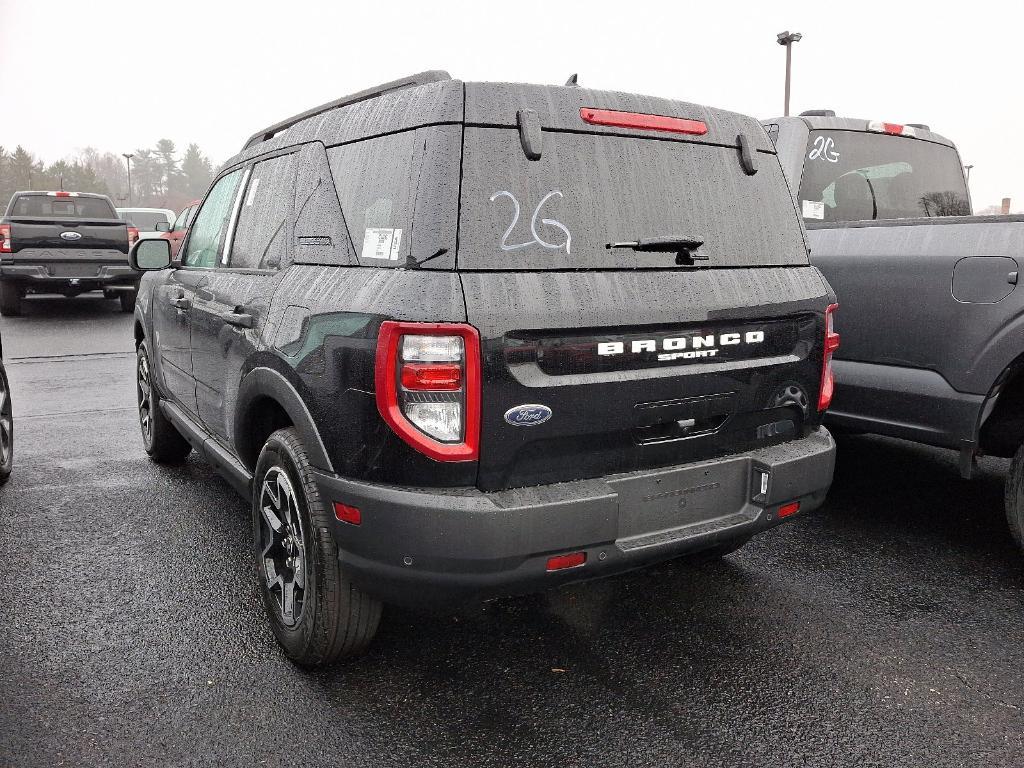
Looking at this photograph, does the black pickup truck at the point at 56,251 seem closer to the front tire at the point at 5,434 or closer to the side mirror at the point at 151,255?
the front tire at the point at 5,434

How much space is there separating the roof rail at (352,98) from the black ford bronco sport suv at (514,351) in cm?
2

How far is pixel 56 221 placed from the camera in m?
13.7

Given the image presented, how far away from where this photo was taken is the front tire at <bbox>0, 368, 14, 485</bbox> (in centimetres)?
507

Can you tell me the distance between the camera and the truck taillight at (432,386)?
2303mm

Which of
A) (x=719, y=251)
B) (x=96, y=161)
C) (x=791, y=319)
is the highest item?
(x=96, y=161)

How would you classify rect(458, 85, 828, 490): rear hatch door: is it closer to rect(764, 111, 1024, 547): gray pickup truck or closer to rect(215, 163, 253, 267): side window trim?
rect(764, 111, 1024, 547): gray pickup truck

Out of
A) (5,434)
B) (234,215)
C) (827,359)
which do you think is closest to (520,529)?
(827,359)

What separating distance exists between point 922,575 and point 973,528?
813 millimetres

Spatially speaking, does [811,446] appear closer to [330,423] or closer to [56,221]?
[330,423]

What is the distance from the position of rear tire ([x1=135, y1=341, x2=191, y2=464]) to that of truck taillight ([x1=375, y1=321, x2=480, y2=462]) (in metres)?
3.28

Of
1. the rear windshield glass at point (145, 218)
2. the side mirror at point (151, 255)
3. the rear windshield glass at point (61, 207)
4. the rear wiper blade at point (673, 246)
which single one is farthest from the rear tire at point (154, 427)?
the rear windshield glass at point (145, 218)

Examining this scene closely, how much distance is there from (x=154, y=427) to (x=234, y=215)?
2.07 m

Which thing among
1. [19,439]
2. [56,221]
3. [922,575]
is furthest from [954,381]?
[56,221]

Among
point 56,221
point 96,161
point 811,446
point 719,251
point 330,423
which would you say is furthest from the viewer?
point 96,161
